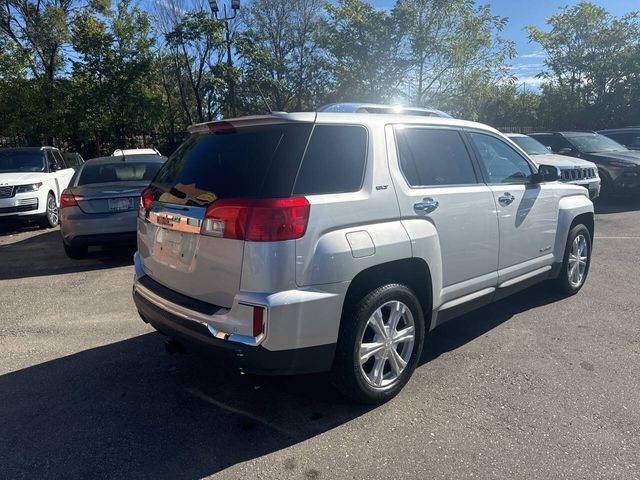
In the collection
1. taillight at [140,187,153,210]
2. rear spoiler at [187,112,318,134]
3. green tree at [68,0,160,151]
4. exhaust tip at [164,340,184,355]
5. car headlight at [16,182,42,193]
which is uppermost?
green tree at [68,0,160,151]

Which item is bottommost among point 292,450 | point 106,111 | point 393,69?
point 292,450

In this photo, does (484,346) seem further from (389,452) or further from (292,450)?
(292,450)

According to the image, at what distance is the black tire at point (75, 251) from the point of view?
23.2ft

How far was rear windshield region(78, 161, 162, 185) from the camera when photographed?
23.8ft

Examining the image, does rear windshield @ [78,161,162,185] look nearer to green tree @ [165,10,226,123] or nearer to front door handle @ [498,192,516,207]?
front door handle @ [498,192,516,207]

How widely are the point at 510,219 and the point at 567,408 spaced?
1623 mm

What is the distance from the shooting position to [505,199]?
13.7 feet

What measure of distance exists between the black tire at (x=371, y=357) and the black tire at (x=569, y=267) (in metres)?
2.45

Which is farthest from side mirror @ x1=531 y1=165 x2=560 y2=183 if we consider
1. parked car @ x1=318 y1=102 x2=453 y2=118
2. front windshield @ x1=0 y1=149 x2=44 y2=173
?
front windshield @ x1=0 y1=149 x2=44 y2=173

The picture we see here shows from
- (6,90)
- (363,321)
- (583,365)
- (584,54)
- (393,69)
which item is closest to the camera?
(363,321)

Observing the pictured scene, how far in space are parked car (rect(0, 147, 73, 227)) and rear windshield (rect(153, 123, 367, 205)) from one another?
309 inches

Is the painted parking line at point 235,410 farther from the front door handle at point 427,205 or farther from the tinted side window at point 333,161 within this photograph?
the front door handle at point 427,205

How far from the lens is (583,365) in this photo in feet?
12.4

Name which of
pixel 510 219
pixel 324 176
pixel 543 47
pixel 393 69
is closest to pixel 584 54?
pixel 543 47
